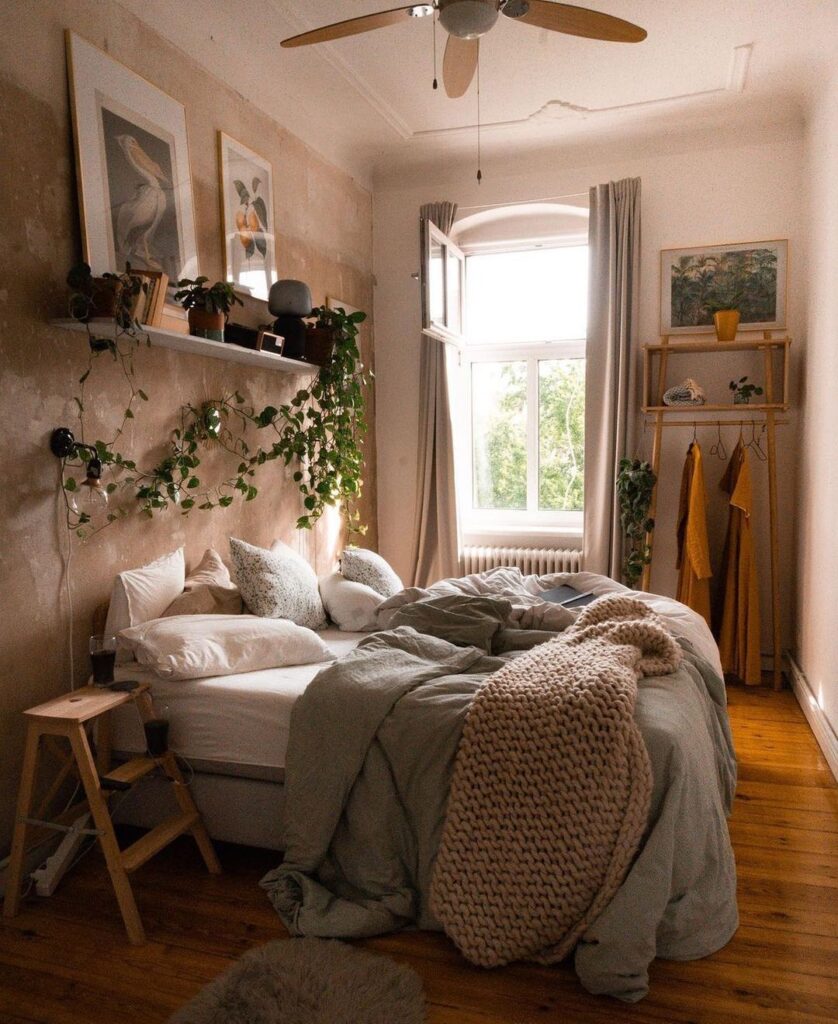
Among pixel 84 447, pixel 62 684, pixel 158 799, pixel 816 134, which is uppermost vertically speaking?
pixel 816 134

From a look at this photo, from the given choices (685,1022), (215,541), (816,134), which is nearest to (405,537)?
(215,541)

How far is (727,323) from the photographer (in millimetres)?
4207

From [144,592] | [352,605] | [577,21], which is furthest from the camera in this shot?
[352,605]

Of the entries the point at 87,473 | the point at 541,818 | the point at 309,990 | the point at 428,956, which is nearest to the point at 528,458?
the point at 87,473

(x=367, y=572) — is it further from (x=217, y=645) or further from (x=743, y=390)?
(x=743, y=390)

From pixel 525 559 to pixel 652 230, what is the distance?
2.04 metres

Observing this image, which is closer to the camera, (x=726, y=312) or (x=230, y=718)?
(x=230, y=718)

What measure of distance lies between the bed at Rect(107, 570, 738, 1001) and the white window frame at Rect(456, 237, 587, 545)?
2261 millimetres

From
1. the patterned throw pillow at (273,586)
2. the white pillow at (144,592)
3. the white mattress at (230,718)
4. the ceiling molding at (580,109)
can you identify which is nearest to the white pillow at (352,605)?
the patterned throw pillow at (273,586)

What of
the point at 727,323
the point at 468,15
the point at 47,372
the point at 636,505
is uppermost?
the point at 468,15

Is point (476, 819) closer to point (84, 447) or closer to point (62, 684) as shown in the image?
point (62, 684)

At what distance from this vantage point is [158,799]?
8.26 feet

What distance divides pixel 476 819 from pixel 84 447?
5.46 ft

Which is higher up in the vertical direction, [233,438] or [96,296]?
[96,296]
